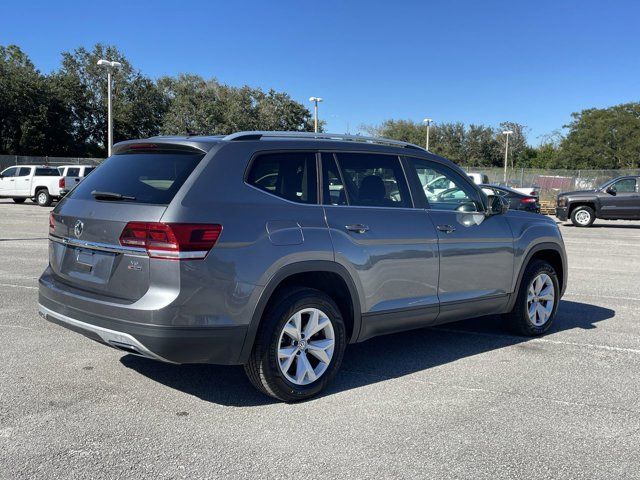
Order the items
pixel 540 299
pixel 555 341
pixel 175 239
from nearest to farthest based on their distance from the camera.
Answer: pixel 175 239 < pixel 555 341 < pixel 540 299

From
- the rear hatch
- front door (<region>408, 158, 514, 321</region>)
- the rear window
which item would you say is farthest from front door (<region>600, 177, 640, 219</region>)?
the rear window

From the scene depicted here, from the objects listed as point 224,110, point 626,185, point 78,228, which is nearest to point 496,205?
point 78,228

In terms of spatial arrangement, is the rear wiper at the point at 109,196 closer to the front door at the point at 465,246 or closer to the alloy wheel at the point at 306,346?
the alloy wheel at the point at 306,346

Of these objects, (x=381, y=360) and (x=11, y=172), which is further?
(x=11, y=172)

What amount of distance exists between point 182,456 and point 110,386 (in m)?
1.34

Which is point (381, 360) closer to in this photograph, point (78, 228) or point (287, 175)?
point (287, 175)

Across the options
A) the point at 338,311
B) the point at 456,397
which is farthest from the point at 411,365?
the point at 338,311

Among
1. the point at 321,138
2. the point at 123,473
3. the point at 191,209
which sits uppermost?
the point at 321,138

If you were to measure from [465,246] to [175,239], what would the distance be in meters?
2.68

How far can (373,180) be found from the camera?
4.99 meters

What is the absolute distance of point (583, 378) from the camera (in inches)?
198

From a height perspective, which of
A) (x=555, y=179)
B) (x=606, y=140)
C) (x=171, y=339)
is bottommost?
(x=171, y=339)

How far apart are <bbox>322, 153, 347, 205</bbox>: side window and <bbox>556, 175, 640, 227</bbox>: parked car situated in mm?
19468

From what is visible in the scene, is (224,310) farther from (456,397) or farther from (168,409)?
(456,397)
